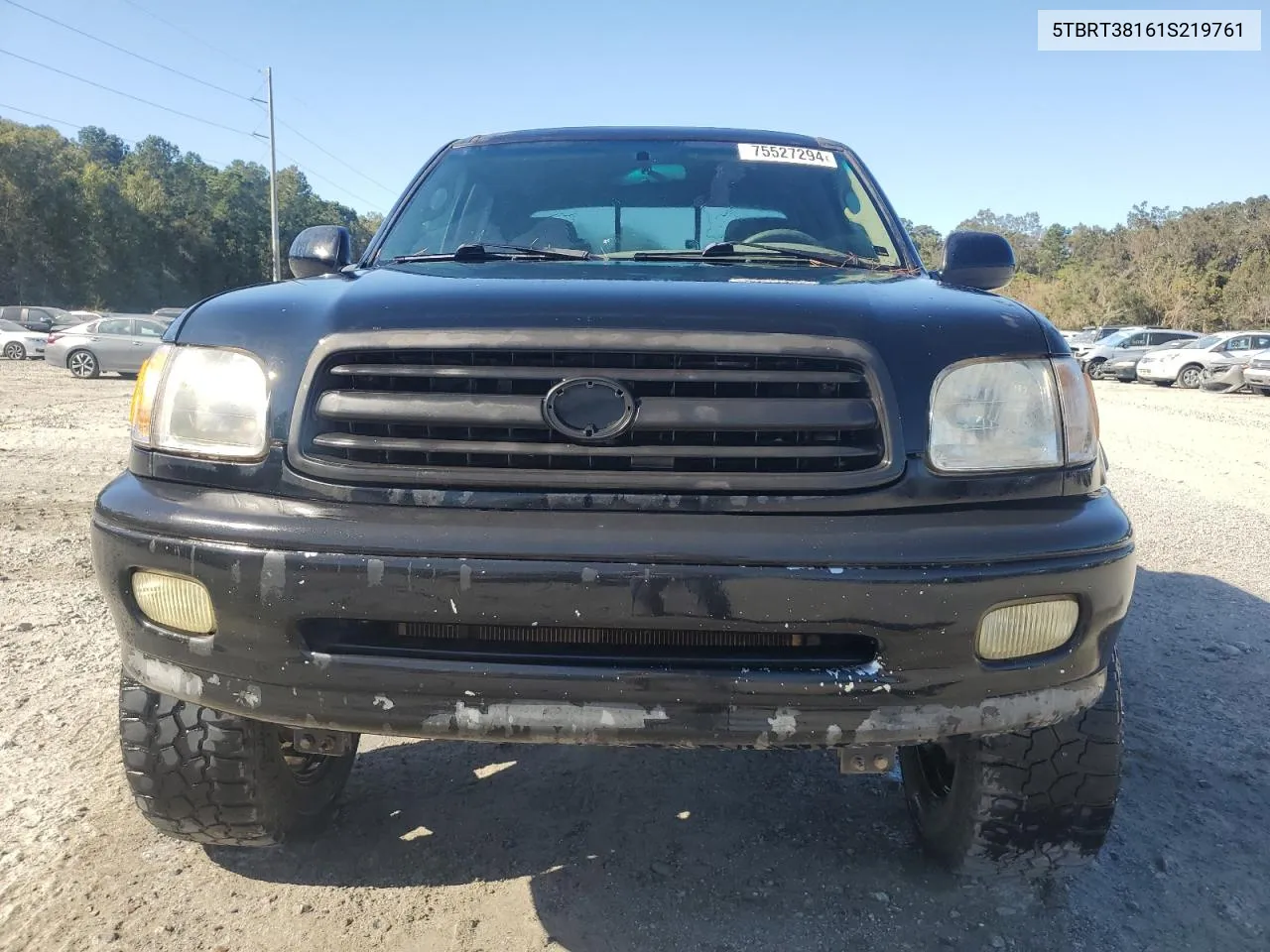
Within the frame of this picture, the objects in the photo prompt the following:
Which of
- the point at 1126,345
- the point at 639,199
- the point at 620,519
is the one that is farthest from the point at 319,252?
the point at 1126,345

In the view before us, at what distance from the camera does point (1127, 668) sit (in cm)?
377

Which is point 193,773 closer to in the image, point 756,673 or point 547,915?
point 547,915

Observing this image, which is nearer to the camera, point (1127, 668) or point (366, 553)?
point (366, 553)

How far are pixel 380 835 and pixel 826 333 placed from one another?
1860mm

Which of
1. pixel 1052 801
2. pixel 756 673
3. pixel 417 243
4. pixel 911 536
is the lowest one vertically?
pixel 1052 801

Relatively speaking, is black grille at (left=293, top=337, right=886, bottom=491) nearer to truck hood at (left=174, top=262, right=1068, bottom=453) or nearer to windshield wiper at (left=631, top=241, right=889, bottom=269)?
truck hood at (left=174, top=262, right=1068, bottom=453)

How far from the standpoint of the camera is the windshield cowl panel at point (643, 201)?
2973mm

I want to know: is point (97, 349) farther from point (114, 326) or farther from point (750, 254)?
point (750, 254)

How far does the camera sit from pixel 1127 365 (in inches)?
1067

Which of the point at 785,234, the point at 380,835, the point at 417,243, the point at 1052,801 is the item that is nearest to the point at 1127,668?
the point at 1052,801

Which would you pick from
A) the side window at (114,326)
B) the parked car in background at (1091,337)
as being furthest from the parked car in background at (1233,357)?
the side window at (114,326)

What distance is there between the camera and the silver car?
20.0 metres

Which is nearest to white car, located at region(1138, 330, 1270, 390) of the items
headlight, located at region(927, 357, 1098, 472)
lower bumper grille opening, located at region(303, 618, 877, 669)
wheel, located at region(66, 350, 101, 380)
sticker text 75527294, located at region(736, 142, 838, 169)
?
sticker text 75527294, located at region(736, 142, 838, 169)

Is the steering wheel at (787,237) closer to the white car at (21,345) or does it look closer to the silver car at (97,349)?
the silver car at (97,349)
